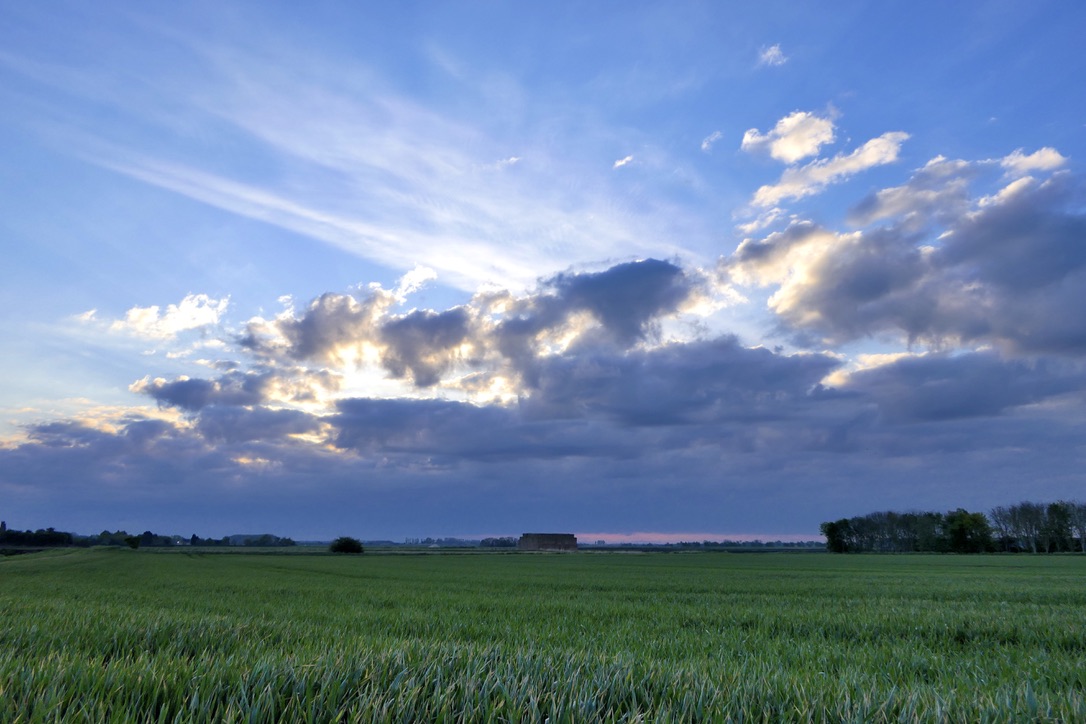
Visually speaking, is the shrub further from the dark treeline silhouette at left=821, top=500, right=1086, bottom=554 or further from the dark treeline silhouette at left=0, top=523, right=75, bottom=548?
the dark treeline silhouette at left=821, top=500, right=1086, bottom=554

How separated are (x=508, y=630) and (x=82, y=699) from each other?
31.3 ft

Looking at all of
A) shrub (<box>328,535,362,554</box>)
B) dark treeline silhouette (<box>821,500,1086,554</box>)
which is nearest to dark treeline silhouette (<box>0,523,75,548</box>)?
shrub (<box>328,535,362,554</box>)

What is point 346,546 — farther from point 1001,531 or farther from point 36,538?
point 1001,531

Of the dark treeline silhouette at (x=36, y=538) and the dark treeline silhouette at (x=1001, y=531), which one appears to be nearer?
the dark treeline silhouette at (x=1001, y=531)

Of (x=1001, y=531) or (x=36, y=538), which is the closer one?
(x=1001, y=531)

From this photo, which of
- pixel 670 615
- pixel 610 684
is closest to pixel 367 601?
pixel 670 615

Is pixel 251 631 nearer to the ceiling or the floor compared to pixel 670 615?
nearer to the ceiling

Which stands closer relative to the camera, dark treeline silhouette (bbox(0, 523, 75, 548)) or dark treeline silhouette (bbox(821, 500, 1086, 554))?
dark treeline silhouette (bbox(821, 500, 1086, 554))

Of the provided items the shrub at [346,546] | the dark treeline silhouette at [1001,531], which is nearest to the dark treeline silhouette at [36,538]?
the shrub at [346,546]

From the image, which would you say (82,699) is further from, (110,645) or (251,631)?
(251,631)

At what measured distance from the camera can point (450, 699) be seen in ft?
10.4

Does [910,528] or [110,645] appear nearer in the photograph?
[110,645]

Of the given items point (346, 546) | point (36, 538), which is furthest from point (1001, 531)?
point (36, 538)

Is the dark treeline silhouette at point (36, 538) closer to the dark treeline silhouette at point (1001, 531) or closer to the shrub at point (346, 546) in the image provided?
the shrub at point (346, 546)
